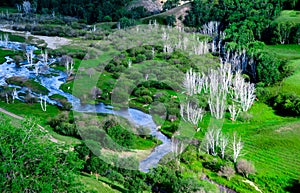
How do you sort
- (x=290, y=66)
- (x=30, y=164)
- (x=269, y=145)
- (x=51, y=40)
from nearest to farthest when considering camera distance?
(x=30, y=164)
(x=269, y=145)
(x=290, y=66)
(x=51, y=40)

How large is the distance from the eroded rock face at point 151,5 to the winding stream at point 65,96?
2996 inches

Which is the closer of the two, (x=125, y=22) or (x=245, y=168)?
(x=245, y=168)

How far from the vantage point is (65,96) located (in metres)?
83.2

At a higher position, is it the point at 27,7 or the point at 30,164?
the point at 27,7

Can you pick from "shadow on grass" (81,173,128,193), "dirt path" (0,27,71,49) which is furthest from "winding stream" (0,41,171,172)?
"dirt path" (0,27,71,49)

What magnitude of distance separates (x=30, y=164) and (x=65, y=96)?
5598 cm

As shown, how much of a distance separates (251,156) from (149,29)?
94.3 metres

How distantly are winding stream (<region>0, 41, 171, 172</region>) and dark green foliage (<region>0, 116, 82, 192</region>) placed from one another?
80.9ft

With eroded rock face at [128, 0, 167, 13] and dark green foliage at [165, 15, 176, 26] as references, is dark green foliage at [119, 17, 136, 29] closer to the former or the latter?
dark green foliage at [165, 15, 176, 26]

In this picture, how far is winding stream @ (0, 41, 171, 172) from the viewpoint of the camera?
59.4 meters

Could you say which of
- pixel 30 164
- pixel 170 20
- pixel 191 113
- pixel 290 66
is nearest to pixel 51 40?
pixel 170 20

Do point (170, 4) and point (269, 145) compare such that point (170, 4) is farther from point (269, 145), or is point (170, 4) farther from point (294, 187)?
point (294, 187)

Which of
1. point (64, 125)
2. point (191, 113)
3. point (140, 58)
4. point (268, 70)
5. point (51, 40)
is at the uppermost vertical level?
point (51, 40)

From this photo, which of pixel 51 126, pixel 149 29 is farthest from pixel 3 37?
pixel 51 126
